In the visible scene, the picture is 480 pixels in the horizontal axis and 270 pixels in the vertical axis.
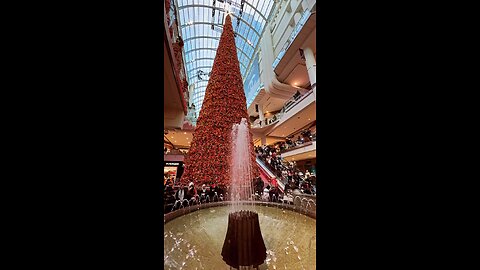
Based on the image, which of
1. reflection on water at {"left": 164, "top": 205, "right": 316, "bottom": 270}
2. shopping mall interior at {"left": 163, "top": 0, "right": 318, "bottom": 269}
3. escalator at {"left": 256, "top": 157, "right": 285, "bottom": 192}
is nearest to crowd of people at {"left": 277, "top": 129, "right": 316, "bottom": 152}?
shopping mall interior at {"left": 163, "top": 0, "right": 318, "bottom": 269}

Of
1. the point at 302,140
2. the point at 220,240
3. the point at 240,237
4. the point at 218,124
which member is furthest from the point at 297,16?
the point at 240,237

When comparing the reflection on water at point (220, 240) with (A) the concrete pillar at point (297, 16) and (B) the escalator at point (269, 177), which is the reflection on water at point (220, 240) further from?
(A) the concrete pillar at point (297, 16)

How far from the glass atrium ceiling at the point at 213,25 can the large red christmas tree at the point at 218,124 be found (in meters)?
12.5

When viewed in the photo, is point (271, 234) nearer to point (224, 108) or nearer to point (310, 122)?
point (224, 108)

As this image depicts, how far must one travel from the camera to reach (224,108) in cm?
591

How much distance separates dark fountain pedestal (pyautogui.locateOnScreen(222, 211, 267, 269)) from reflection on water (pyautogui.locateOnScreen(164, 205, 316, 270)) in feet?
0.78

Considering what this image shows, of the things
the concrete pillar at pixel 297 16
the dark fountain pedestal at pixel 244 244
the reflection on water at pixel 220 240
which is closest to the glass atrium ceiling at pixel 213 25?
the concrete pillar at pixel 297 16

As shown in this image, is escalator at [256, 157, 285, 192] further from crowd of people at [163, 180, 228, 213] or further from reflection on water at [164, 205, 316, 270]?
reflection on water at [164, 205, 316, 270]

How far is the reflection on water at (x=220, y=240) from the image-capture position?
2307 mm
